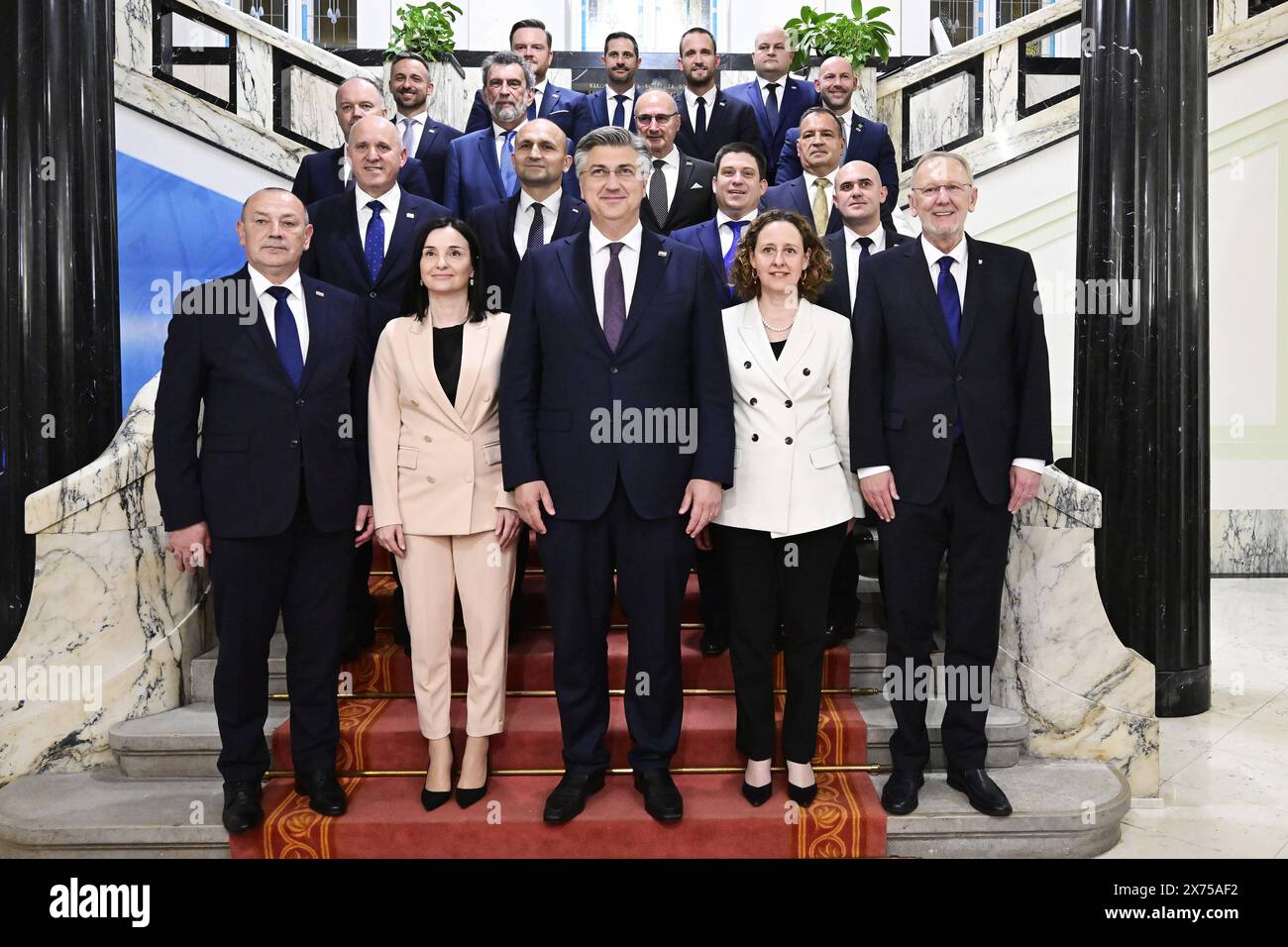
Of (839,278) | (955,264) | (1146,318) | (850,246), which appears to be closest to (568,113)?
(850,246)

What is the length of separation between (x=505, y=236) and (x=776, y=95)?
113 inches

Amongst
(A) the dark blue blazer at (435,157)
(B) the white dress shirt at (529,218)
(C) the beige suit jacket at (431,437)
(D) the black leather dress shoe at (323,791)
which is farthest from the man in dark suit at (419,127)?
(D) the black leather dress shoe at (323,791)

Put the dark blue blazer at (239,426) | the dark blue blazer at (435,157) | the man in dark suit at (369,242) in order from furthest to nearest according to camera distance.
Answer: the dark blue blazer at (435,157), the man in dark suit at (369,242), the dark blue blazer at (239,426)

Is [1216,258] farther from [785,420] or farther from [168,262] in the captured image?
[168,262]

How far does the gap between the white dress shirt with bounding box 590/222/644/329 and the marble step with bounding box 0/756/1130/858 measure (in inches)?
71.0

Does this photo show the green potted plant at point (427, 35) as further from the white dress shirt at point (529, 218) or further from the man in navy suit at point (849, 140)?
the white dress shirt at point (529, 218)

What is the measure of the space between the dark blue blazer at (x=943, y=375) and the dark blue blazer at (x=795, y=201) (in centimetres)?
113

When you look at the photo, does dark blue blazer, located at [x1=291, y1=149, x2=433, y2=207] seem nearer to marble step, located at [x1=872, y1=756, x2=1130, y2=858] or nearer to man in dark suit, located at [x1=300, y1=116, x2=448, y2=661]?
man in dark suit, located at [x1=300, y1=116, x2=448, y2=661]

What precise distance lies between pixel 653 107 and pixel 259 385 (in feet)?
7.91

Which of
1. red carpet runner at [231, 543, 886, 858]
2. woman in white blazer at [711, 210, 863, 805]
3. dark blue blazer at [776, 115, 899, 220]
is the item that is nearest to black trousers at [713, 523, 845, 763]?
woman in white blazer at [711, 210, 863, 805]

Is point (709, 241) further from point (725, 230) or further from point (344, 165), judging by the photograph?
point (344, 165)

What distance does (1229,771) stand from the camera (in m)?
3.76

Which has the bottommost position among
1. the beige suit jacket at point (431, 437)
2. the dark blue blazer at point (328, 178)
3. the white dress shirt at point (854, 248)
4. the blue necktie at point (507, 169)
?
the beige suit jacket at point (431, 437)

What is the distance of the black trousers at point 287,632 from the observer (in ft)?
9.54
